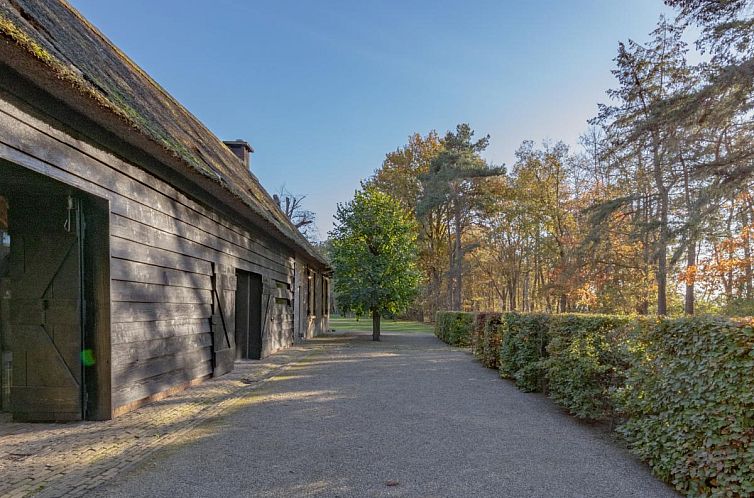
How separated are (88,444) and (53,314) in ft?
5.28

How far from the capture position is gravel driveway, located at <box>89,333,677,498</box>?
332 centimetres

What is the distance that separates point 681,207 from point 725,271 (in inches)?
132

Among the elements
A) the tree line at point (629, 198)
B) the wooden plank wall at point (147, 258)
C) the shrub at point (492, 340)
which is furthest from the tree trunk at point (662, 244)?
the wooden plank wall at point (147, 258)

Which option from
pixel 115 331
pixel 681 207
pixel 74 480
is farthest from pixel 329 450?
pixel 681 207

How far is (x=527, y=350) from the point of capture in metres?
7.30

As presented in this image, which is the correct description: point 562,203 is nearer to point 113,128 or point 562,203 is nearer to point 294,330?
point 294,330

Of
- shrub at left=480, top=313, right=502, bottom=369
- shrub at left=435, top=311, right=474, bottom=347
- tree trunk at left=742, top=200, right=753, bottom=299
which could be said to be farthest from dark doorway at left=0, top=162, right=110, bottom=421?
tree trunk at left=742, top=200, right=753, bottom=299

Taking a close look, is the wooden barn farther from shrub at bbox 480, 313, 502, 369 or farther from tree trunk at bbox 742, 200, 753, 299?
tree trunk at bbox 742, 200, 753, 299

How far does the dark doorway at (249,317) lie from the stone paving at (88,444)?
414 centimetres

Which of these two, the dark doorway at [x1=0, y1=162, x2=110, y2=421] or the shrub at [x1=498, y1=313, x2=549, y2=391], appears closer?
the dark doorway at [x1=0, y1=162, x2=110, y2=421]

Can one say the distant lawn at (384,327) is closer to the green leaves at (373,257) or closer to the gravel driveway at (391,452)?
the green leaves at (373,257)

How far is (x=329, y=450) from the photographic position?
4129mm

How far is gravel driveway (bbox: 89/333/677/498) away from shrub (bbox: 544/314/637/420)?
0.28 m

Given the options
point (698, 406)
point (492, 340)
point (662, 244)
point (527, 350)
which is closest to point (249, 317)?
point (492, 340)
